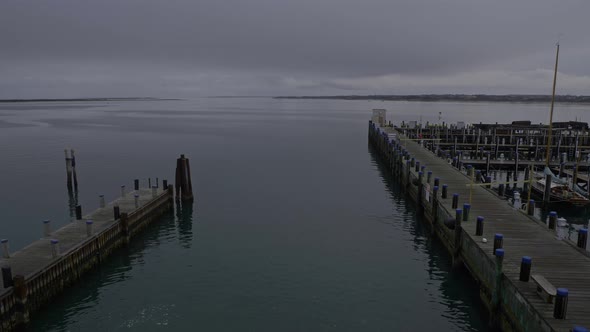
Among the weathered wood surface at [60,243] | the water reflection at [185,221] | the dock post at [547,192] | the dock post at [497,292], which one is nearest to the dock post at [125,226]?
the weathered wood surface at [60,243]

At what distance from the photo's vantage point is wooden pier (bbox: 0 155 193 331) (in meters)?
15.2

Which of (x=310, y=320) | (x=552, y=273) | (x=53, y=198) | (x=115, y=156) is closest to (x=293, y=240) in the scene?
(x=310, y=320)

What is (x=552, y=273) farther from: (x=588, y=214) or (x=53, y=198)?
(x=53, y=198)

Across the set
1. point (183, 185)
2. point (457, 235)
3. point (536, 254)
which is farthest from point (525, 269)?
point (183, 185)

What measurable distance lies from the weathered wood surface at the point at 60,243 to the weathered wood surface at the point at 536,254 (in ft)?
60.5

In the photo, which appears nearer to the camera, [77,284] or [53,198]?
[77,284]

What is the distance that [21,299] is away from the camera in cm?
1536

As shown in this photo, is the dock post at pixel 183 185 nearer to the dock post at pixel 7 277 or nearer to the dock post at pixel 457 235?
the dock post at pixel 7 277

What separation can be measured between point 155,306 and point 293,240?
10.1m

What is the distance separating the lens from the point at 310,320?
16984mm

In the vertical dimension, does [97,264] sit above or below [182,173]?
below

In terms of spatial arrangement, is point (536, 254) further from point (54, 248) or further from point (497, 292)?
point (54, 248)

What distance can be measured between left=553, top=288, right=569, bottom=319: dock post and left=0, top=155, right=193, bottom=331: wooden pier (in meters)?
17.6

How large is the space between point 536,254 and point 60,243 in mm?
21571
